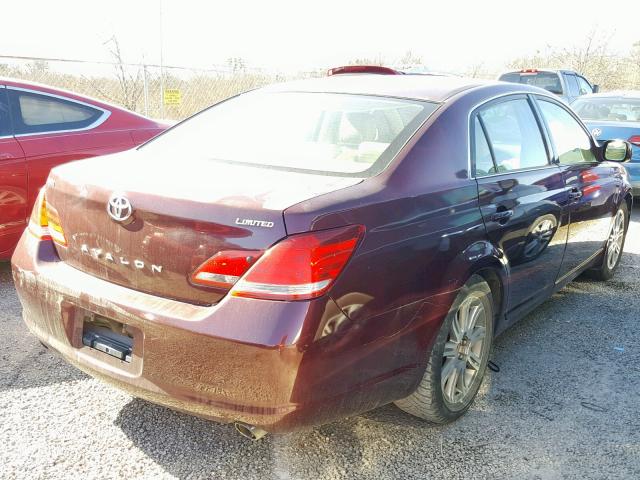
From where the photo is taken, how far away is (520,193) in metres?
3.25

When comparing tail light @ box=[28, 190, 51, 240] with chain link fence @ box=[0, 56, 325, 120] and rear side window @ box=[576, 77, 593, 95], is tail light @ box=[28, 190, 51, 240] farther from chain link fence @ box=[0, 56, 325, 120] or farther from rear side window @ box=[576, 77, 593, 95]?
rear side window @ box=[576, 77, 593, 95]

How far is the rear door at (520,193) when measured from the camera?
3.02 meters

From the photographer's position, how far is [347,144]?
9.44ft

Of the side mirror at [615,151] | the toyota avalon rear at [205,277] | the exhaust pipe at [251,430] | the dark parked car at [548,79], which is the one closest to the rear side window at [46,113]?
the toyota avalon rear at [205,277]

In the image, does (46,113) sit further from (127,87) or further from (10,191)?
(127,87)

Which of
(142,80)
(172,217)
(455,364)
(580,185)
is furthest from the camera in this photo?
(142,80)

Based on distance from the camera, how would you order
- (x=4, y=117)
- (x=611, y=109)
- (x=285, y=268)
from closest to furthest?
(x=285, y=268)
(x=4, y=117)
(x=611, y=109)

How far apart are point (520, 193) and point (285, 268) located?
1674mm

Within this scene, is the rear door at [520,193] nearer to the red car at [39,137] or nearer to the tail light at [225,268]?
the tail light at [225,268]

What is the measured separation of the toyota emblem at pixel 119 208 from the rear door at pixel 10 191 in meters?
2.57

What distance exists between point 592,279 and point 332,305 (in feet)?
12.3

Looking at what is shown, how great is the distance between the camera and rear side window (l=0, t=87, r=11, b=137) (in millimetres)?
4621

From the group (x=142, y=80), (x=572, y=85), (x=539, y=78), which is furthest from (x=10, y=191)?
(x=572, y=85)

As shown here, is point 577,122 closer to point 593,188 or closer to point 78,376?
point 593,188
